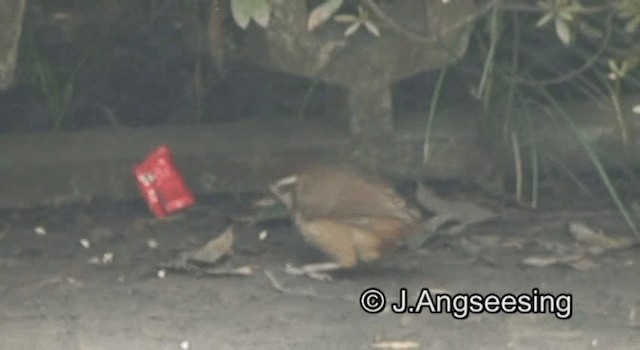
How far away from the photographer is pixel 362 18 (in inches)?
164

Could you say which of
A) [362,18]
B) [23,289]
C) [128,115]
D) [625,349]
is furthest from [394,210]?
[128,115]

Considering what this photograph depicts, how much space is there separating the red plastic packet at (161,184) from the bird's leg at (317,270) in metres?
0.68

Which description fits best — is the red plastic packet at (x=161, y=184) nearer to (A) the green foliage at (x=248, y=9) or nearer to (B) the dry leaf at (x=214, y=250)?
(B) the dry leaf at (x=214, y=250)

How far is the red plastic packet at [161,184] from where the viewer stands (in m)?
4.74

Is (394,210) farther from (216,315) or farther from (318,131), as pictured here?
(318,131)

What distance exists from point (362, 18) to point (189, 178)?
1.01 m

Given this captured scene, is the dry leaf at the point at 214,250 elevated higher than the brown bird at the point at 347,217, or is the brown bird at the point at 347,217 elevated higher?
the brown bird at the point at 347,217

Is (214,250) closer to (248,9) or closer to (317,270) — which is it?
(317,270)

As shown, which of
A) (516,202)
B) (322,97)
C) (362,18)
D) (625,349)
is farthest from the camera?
(322,97)

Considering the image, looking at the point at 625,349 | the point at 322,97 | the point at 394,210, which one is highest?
the point at 322,97
